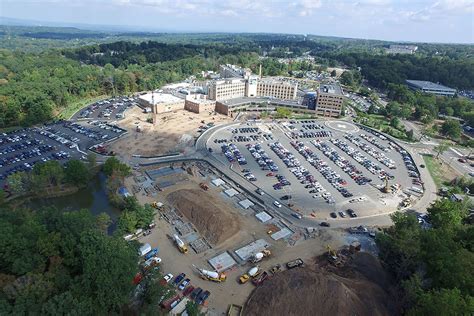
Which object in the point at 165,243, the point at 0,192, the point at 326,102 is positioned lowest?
the point at 165,243

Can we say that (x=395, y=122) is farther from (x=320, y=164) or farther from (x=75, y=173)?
(x=75, y=173)

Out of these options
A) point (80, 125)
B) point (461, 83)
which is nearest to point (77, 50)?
point (80, 125)

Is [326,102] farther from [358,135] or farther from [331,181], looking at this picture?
[331,181]

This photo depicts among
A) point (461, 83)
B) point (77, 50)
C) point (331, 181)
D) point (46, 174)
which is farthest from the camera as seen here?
point (77, 50)

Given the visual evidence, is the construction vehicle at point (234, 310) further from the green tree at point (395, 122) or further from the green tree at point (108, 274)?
the green tree at point (395, 122)

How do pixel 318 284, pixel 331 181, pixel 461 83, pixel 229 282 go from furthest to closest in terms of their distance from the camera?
pixel 461 83 → pixel 331 181 → pixel 229 282 → pixel 318 284

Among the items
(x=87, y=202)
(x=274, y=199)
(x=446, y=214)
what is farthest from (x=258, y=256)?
(x=87, y=202)

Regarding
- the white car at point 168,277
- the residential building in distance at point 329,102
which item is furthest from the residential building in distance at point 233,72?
the white car at point 168,277
